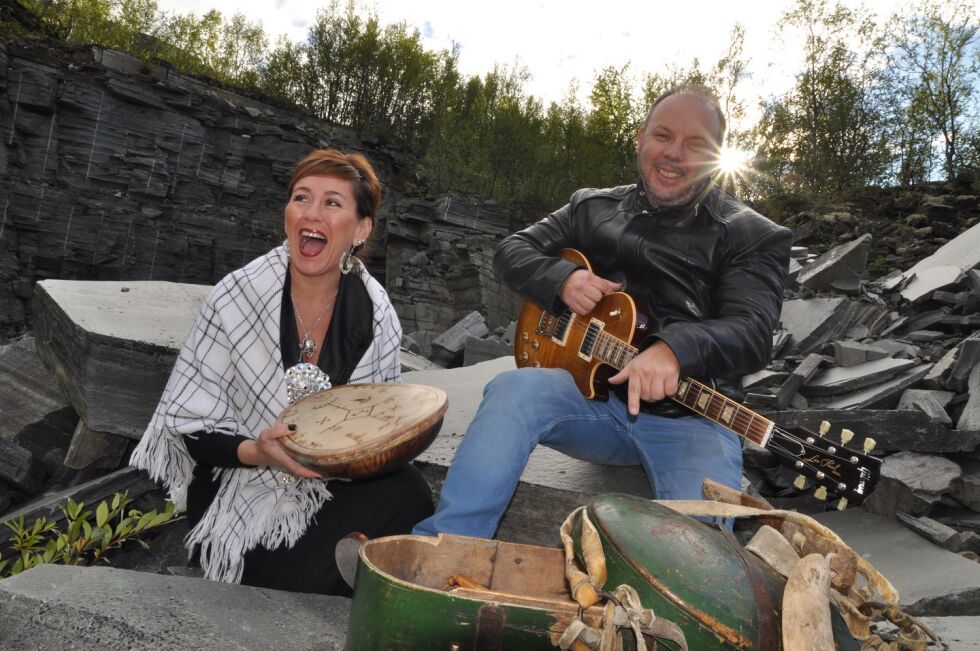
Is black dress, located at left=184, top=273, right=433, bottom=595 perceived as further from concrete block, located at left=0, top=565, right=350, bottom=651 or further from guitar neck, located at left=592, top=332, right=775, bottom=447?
guitar neck, located at left=592, top=332, right=775, bottom=447

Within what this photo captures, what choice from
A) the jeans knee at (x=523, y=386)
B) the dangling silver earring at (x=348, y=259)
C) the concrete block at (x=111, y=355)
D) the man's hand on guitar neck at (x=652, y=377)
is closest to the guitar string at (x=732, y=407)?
the man's hand on guitar neck at (x=652, y=377)

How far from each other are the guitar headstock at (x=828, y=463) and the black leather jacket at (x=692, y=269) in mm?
290

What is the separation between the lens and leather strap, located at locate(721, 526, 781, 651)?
42.1 inches

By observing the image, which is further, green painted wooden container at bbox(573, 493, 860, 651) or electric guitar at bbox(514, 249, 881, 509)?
electric guitar at bbox(514, 249, 881, 509)

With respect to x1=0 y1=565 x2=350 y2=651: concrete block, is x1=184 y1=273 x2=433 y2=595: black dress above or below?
Answer: above

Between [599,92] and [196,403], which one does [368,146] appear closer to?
[599,92]

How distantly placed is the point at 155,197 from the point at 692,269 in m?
22.5

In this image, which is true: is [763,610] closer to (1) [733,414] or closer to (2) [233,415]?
(1) [733,414]

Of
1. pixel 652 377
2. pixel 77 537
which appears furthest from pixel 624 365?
pixel 77 537

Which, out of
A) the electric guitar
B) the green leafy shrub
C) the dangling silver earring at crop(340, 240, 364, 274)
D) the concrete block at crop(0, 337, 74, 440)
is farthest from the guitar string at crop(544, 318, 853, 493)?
the concrete block at crop(0, 337, 74, 440)

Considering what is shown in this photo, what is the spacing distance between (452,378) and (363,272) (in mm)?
2368

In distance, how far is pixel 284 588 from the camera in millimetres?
2357

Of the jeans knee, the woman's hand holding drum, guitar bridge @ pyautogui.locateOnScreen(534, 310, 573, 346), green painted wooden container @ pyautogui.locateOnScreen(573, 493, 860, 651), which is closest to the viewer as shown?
green painted wooden container @ pyautogui.locateOnScreen(573, 493, 860, 651)

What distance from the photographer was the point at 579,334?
285 centimetres
